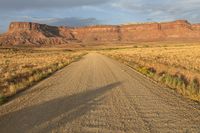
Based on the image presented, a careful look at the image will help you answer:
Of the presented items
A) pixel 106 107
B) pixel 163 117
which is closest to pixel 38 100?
pixel 106 107

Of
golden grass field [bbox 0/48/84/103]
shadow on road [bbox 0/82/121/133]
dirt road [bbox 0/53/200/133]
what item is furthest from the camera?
golden grass field [bbox 0/48/84/103]

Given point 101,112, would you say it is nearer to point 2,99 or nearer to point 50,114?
point 50,114

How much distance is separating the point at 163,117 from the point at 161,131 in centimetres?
149

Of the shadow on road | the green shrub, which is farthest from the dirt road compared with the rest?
the green shrub

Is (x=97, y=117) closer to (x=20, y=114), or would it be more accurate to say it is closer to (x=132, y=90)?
(x=20, y=114)

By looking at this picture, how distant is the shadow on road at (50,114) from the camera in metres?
7.91

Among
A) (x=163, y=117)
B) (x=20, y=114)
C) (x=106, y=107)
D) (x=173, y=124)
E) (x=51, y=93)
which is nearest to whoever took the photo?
(x=173, y=124)

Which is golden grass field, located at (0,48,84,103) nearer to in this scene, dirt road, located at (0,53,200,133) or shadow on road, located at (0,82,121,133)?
dirt road, located at (0,53,200,133)

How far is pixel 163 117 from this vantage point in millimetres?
8711

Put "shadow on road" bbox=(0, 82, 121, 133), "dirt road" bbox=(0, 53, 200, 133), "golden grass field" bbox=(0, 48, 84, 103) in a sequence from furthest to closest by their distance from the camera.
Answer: "golden grass field" bbox=(0, 48, 84, 103) < "shadow on road" bbox=(0, 82, 121, 133) < "dirt road" bbox=(0, 53, 200, 133)

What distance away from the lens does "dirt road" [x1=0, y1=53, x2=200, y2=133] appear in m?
7.69

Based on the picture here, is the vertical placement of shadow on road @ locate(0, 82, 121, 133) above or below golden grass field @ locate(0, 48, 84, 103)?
above

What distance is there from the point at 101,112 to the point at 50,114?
152 centimetres

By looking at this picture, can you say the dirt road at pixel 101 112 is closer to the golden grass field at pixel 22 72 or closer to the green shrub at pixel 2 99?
the green shrub at pixel 2 99
